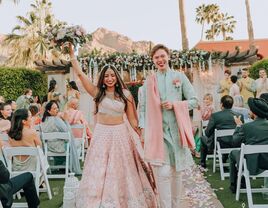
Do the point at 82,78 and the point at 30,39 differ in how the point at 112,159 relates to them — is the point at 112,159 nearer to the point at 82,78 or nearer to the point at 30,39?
the point at 82,78

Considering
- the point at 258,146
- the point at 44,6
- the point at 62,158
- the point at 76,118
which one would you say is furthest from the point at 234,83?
the point at 44,6

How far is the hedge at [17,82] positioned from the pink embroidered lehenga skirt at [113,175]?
1455 centimetres

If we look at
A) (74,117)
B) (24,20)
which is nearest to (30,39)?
(24,20)

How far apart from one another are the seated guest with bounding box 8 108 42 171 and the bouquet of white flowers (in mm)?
1194

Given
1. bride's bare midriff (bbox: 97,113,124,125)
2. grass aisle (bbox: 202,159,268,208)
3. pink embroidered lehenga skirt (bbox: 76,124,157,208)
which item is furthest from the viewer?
grass aisle (bbox: 202,159,268,208)

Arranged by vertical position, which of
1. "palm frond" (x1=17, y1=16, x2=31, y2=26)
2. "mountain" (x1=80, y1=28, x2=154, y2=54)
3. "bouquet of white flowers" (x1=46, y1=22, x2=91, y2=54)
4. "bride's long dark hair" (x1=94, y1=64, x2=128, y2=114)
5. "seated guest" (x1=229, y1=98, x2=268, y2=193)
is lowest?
"seated guest" (x1=229, y1=98, x2=268, y2=193)

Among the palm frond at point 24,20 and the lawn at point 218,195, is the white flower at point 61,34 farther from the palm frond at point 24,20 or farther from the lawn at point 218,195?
the palm frond at point 24,20

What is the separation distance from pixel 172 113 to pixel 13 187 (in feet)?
6.52

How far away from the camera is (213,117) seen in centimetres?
676

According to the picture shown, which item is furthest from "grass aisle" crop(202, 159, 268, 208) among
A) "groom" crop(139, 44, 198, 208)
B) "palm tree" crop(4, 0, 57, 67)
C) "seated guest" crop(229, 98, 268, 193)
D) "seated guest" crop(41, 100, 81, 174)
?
"palm tree" crop(4, 0, 57, 67)

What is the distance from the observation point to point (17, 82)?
18578 mm

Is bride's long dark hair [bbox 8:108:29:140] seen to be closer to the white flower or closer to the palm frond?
the white flower

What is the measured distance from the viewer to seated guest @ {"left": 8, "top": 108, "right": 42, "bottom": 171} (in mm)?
5438

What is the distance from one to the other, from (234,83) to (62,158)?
588cm
